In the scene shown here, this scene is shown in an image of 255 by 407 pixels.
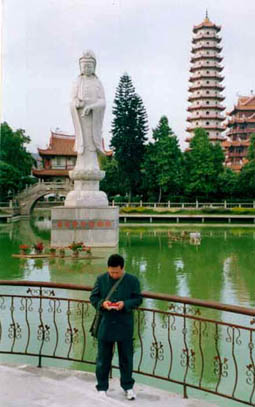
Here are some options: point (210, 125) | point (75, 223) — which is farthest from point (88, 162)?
point (210, 125)

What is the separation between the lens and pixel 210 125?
4153 cm

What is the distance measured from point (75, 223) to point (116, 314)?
28.9 ft

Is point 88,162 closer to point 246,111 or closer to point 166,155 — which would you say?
point 166,155

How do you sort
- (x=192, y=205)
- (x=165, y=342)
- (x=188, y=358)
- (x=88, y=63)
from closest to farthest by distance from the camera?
(x=188, y=358) < (x=165, y=342) < (x=88, y=63) < (x=192, y=205)

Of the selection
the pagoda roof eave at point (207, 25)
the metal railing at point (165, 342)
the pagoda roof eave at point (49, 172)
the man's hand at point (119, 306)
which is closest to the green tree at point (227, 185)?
the pagoda roof eave at point (49, 172)

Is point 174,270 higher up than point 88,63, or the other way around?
point 88,63

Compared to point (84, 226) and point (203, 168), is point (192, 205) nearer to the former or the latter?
point (203, 168)

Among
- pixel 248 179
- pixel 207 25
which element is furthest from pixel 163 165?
pixel 207 25

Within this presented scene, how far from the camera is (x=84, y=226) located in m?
11.6

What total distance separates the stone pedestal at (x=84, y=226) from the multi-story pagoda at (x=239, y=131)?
2911 cm

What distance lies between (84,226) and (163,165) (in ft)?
57.6

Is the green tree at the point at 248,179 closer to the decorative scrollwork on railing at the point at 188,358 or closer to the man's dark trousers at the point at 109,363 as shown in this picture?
the decorative scrollwork on railing at the point at 188,358

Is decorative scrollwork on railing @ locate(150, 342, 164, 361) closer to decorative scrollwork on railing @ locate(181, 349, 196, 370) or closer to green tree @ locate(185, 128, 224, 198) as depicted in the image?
decorative scrollwork on railing @ locate(181, 349, 196, 370)

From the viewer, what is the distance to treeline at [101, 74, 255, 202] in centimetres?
2856
